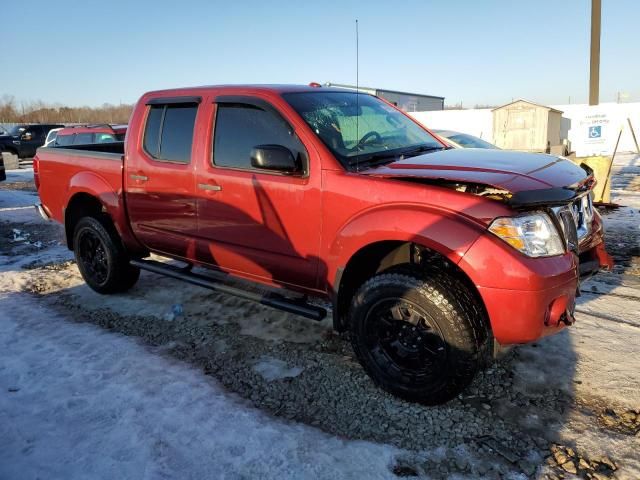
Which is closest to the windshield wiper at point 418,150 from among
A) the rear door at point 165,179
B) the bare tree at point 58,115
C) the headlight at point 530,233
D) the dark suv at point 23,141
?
the headlight at point 530,233

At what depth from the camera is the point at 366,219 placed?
303 centimetres

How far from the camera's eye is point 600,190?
9.06 meters

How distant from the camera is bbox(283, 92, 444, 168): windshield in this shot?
3432mm

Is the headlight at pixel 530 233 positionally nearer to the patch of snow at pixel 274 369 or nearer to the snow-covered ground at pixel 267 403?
the snow-covered ground at pixel 267 403

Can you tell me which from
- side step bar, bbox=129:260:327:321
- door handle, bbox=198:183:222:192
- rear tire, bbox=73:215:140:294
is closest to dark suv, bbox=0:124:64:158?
rear tire, bbox=73:215:140:294

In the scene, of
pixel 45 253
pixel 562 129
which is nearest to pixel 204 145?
pixel 45 253

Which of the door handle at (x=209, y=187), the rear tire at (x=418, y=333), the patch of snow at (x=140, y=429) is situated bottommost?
the patch of snow at (x=140, y=429)

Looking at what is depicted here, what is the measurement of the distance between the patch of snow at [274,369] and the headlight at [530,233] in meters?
1.73

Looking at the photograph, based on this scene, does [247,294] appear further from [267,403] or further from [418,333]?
[418,333]

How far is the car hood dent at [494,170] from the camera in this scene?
275 cm

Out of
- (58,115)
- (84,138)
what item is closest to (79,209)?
(84,138)

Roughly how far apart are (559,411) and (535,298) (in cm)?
89

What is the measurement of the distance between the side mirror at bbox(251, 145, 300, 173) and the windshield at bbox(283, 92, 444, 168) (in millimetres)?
280

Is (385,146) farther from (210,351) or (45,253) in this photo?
(45,253)
